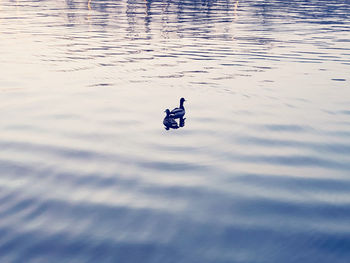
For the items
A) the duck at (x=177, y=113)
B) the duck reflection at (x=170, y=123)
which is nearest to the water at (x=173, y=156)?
the duck reflection at (x=170, y=123)

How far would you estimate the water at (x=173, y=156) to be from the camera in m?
11.3

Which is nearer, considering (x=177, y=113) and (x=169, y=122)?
(x=169, y=122)

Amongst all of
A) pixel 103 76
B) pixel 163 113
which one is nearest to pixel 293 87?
pixel 163 113

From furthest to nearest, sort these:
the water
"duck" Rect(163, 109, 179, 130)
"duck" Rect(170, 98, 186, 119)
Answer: "duck" Rect(170, 98, 186, 119) < "duck" Rect(163, 109, 179, 130) < the water

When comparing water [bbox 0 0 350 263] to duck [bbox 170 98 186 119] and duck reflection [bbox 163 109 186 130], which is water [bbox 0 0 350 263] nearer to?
duck reflection [bbox 163 109 186 130]

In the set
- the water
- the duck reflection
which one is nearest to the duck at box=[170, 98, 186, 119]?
the duck reflection

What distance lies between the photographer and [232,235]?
1173 centimetres

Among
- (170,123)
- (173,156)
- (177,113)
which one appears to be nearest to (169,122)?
(170,123)

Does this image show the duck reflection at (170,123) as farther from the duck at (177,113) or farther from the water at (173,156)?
the water at (173,156)

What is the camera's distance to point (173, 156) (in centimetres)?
1692

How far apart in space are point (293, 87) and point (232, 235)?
1811cm

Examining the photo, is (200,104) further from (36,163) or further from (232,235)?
(232,235)

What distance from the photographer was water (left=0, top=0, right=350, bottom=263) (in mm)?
11344

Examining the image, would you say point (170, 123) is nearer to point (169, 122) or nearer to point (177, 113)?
point (169, 122)
